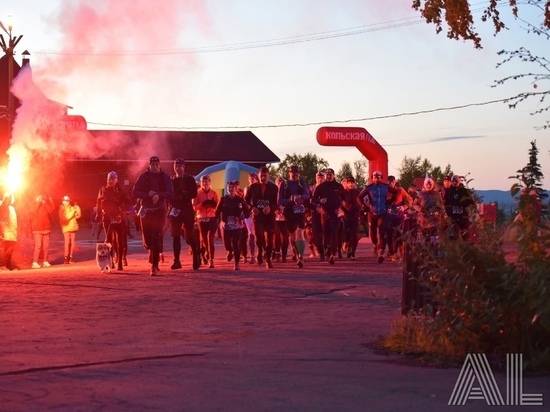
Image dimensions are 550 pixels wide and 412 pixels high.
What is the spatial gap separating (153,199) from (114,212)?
65.0 inches

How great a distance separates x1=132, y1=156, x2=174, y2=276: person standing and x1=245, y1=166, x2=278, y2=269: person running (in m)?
2.00

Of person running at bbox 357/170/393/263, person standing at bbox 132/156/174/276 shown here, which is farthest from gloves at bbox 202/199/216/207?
person running at bbox 357/170/393/263

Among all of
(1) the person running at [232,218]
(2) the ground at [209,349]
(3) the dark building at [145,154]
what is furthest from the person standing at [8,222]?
(3) the dark building at [145,154]

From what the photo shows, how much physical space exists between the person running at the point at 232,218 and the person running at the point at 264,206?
1.44 ft

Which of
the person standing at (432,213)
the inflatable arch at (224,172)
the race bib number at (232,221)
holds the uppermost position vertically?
the inflatable arch at (224,172)

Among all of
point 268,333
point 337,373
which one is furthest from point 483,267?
point 268,333

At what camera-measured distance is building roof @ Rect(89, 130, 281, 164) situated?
7531 cm

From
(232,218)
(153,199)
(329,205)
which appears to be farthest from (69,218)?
(153,199)

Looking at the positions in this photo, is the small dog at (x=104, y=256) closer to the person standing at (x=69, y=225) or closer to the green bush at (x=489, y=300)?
the person standing at (x=69, y=225)

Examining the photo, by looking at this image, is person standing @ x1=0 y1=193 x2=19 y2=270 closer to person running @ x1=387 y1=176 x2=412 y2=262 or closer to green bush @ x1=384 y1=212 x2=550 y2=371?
person running @ x1=387 y1=176 x2=412 y2=262

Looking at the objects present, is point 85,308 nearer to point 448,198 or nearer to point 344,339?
point 344,339

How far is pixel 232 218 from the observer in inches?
788

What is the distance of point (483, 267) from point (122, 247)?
486 inches

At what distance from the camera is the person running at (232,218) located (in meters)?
20.0
